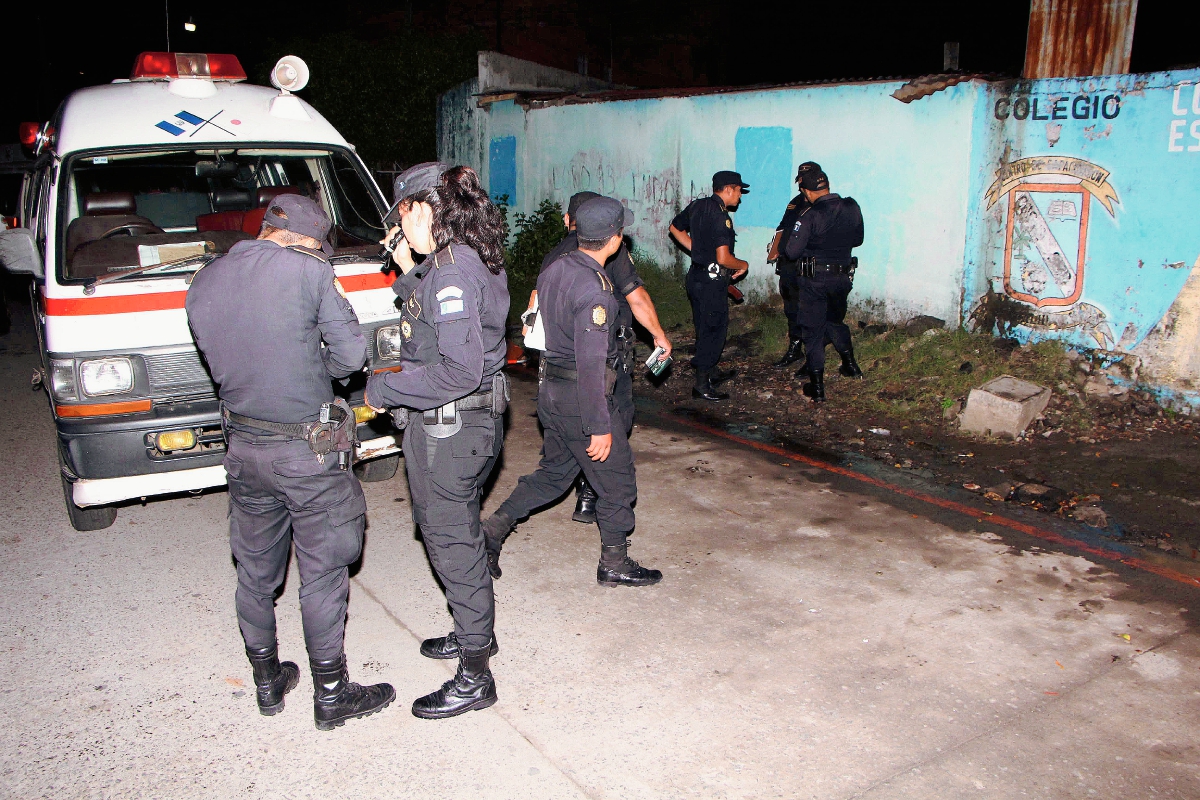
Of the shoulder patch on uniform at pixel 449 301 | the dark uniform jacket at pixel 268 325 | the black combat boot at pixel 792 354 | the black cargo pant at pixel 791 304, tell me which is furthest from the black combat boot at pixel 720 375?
the dark uniform jacket at pixel 268 325

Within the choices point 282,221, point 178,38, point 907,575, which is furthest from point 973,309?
point 178,38

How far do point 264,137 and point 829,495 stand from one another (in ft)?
13.2

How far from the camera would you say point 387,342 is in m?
4.77

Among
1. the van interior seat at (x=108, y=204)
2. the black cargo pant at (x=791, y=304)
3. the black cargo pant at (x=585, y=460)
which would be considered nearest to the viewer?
the black cargo pant at (x=585, y=460)

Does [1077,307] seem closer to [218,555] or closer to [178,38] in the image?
[218,555]

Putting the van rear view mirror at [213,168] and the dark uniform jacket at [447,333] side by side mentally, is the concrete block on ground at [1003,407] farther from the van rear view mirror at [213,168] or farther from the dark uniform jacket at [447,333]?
the van rear view mirror at [213,168]

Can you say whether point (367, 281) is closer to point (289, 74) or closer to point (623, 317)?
point (623, 317)

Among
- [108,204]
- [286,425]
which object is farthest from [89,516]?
[286,425]

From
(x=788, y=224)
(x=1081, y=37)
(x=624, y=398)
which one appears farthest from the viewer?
(x=788, y=224)

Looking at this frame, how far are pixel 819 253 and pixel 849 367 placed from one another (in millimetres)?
1063

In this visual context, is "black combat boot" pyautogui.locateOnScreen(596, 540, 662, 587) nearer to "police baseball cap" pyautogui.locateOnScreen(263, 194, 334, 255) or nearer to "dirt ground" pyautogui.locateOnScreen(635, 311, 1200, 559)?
"police baseball cap" pyautogui.locateOnScreen(263, 194, 334, 255)

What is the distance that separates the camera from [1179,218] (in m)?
6.41

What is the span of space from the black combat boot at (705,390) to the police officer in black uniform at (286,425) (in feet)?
15.3

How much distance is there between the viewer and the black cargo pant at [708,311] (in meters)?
7.21
